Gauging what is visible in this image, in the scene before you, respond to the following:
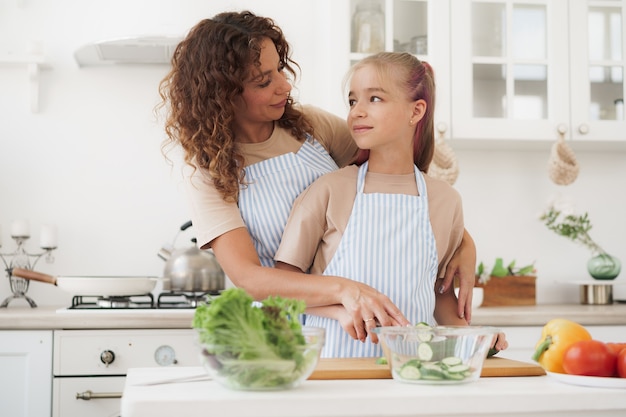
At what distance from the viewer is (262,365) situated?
1.05 m

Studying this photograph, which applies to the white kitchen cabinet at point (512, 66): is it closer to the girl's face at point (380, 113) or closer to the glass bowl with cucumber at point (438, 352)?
the girl's face at point (380, 113)

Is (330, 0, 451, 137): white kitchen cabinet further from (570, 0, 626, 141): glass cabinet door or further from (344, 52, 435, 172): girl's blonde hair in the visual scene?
(344, 52, 435, 172): girl's blonde hair

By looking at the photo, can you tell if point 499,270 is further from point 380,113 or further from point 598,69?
point 380,113

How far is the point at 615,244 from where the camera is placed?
Result: 3244mm

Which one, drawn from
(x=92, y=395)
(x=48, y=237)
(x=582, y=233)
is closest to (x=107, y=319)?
(x=92, y=395)

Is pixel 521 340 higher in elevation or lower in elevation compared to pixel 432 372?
lower

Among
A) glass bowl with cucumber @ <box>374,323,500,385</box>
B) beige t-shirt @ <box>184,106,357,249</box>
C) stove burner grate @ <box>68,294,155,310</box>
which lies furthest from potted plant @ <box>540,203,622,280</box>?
glass bowl with cucumber @ <box>374,323,500,385</box>

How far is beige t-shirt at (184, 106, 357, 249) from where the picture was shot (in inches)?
65.3

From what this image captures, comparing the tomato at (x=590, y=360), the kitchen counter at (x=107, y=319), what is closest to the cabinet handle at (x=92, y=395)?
the kitchen counter at (x=107, y=319)

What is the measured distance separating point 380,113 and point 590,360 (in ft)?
2.26

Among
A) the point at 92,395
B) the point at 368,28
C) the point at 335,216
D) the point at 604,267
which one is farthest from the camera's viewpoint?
the point at 604,267

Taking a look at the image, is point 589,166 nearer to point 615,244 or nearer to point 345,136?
point 615,244

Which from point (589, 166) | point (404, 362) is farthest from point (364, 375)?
point (589, 166)

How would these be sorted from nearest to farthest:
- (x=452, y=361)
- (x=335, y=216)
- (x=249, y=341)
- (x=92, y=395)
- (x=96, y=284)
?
(x=249, y=341) < (x=452, y=361) < (x=335, y=216) < (x=92, y=395) < (x=96, y=284)
